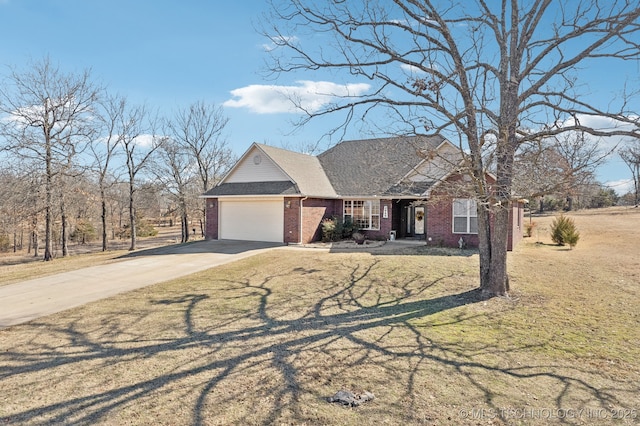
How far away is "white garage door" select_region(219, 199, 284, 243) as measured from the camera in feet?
63.0

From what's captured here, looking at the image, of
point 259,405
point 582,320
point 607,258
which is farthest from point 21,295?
point 607,258

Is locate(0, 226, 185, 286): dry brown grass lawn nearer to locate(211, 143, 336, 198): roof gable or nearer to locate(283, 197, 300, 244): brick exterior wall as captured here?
locate(211, 143, 336, 198): roof gable

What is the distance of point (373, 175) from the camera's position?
21.4m

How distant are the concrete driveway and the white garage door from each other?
1.97m

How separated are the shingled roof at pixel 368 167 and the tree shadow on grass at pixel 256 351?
1087 cm

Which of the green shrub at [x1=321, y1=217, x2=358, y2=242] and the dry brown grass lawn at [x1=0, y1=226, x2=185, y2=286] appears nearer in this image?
the dry brown grass lawn at [x1=0, y1=226, x2=185, y2=286]

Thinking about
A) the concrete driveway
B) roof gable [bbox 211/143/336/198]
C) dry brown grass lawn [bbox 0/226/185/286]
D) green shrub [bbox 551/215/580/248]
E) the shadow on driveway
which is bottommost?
dry brown grass lawn [bbox 0/226/185/286]

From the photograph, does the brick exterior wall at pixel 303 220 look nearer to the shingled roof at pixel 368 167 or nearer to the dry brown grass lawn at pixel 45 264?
the shingled roof at pixel 368 167

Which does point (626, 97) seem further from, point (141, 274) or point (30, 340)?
point (141, 274)

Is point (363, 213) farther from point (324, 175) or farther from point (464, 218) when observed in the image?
point (464, 218)

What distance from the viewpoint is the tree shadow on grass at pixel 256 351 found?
14.5 feet

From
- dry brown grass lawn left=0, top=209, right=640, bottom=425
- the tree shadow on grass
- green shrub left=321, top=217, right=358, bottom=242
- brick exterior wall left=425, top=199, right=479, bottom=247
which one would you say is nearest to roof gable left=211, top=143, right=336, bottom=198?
green shrub left=321, top=217, right=358, bottom=242

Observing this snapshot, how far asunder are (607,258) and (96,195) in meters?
29.4

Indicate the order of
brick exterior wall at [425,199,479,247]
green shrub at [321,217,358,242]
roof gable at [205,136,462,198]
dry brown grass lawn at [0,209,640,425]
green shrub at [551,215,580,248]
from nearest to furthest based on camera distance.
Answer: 1. dry brown grass lawn at [0,209,640,425]
2. brick exterior wall at [425,199,479,247]
3. green shrub at [551,215,580,248]
4. roof gable at [205,136,462,198]
5. green shrub at [321,217,358,242]
